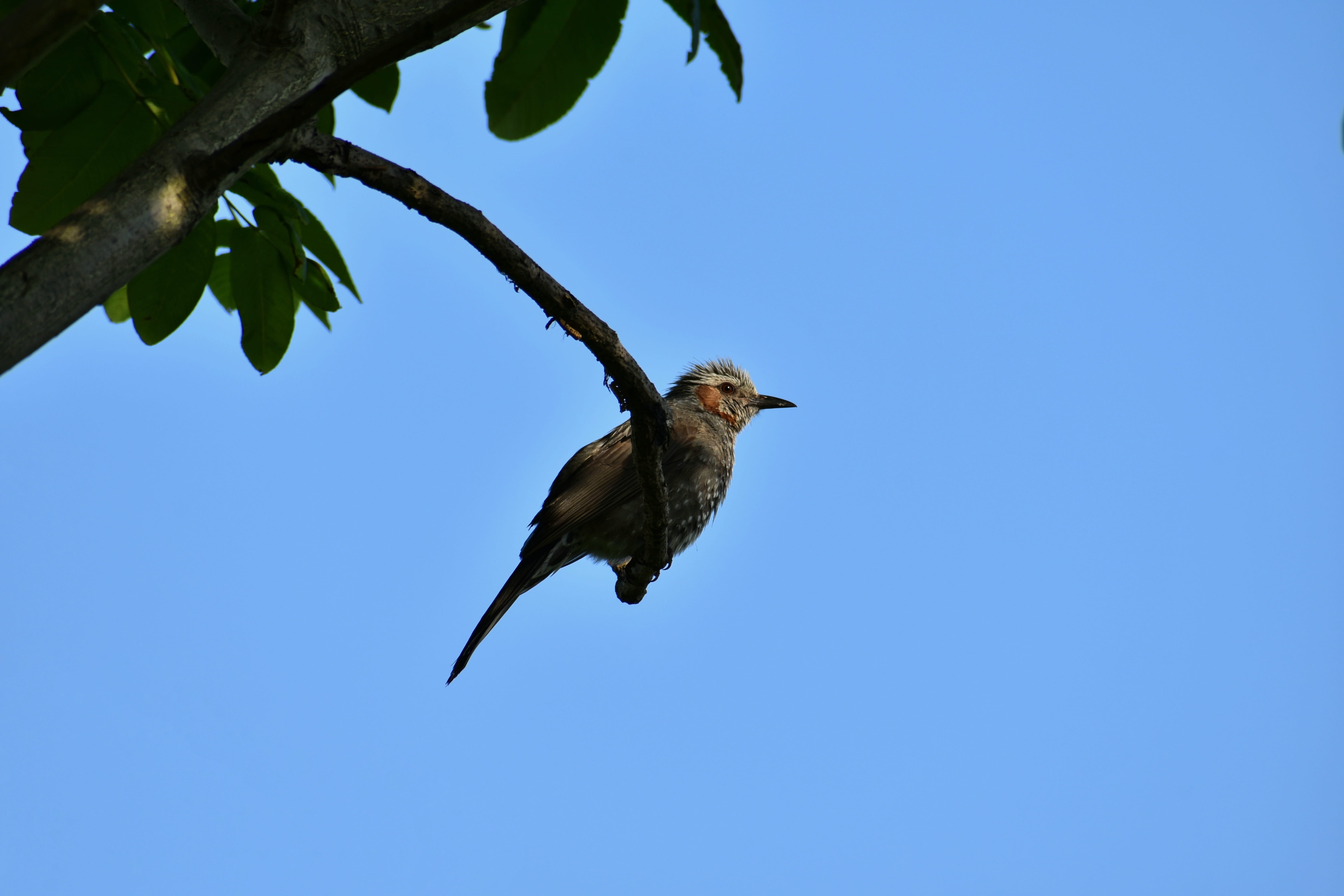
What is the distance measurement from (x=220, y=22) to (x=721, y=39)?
53.6 inches

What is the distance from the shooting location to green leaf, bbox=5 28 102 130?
7.77 feet

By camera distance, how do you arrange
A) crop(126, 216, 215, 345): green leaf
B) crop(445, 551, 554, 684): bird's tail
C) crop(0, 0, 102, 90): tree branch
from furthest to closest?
crop(445, 551, 554, 684): bird's tail
crop(126, 216, 215, 345): green leaf
crop(0, 0, 102, 90): tree branch

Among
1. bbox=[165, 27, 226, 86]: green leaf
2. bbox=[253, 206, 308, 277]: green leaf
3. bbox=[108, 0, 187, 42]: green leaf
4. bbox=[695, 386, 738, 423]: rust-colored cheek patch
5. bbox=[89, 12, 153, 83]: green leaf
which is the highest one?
bbox=[695, 386, 738, 423]: rust-colored cheek patch

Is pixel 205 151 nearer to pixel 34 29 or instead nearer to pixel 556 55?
pixel 34 29

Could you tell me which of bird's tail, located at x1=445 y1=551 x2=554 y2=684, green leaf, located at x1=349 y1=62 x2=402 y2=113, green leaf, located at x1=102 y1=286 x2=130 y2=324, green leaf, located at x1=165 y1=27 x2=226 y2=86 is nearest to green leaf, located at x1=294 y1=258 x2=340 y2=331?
green leaf, located at x1=349 y1=62 x2=402 y2=113

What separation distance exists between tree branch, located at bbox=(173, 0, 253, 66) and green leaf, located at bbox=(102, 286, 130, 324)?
1516 millimetres

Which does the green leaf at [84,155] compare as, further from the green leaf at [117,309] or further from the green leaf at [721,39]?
the green leaf at [721,39]

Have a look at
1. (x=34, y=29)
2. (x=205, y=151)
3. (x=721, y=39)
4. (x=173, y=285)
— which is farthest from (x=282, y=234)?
(x=34, y=29)

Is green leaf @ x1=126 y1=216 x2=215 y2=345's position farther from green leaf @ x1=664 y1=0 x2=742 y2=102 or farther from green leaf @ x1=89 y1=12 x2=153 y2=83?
green leaf @ x1=664 y1=0 x2=742 y2=102

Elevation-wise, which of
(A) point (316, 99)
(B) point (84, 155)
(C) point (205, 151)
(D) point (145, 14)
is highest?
(D) point (145, 14)

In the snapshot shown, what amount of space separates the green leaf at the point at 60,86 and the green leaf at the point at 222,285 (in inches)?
26.3

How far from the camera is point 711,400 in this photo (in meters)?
7.64

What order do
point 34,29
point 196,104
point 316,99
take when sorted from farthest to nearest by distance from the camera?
point 196,104 < point 316,99 < point 34,29

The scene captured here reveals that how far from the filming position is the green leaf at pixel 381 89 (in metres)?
3.02
